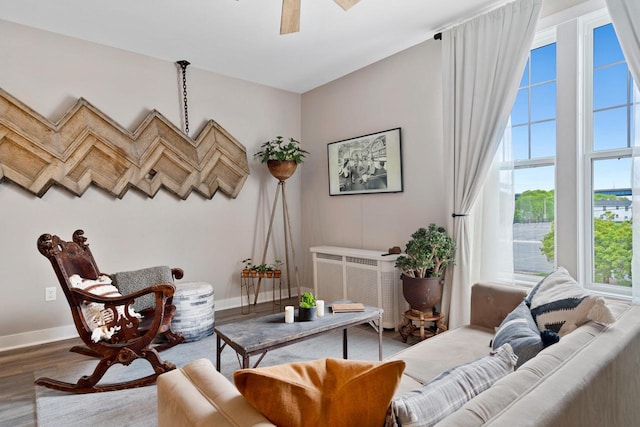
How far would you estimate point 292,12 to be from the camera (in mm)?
2391

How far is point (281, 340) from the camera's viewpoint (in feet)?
6.64

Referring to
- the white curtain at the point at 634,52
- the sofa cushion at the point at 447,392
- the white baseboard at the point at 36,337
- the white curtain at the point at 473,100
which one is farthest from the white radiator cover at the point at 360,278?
the white baseboard at the point at 36,337

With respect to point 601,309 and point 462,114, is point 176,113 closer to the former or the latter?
point 462,114

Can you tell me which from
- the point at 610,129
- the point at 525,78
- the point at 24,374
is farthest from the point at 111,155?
the point at 610,129

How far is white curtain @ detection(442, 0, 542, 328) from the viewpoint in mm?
2738

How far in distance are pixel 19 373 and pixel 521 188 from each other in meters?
4.05

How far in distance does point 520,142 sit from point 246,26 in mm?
2499

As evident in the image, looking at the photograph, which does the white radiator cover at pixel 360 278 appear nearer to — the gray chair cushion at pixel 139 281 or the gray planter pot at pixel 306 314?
the gray planter pot at pixel 306 314

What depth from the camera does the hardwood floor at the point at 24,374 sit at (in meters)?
2.11

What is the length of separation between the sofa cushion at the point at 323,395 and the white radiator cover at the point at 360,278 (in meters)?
2.45

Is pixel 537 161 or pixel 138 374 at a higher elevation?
pixel 537 161

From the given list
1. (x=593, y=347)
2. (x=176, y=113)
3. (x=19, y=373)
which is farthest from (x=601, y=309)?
(x=176, y=113)

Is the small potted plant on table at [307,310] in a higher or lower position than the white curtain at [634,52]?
lower

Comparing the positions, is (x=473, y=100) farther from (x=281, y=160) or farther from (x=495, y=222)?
(x=281, y=160)
